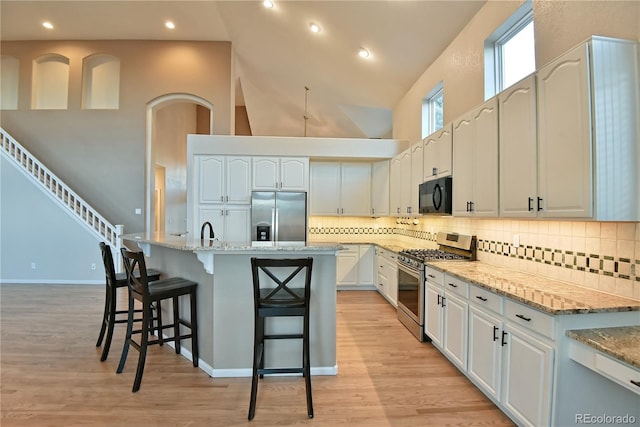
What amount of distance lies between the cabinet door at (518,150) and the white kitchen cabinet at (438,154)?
0.86 m

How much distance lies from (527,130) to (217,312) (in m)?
2.69

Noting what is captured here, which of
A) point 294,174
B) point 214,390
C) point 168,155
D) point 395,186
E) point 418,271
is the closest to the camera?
point 214,390

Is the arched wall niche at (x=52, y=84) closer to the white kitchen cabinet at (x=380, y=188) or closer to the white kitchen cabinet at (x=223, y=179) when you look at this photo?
the white kitchen cabinet at (x=223, y=179)

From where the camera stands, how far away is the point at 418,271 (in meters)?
3.35

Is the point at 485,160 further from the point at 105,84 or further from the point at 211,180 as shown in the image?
the point at 105,84

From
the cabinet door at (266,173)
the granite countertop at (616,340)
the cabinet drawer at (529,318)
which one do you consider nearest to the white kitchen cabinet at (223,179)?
the cabinet door at (266,173)

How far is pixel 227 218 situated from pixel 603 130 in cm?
471

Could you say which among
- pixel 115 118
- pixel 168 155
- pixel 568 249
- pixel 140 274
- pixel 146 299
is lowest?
pixel 146 299

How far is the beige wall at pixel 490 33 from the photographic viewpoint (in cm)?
188

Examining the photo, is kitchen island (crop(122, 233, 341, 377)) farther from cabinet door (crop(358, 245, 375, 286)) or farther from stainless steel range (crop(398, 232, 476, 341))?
cabinet door (crop(358, 245, 375, 286))

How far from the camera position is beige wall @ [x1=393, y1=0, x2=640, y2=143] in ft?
6.18

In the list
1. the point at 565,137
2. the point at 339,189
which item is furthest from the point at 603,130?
the point at 339,189

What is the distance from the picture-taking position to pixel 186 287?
2754mm

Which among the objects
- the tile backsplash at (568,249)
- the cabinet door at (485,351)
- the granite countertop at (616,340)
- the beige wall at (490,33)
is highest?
the beige wall at (490,33)
